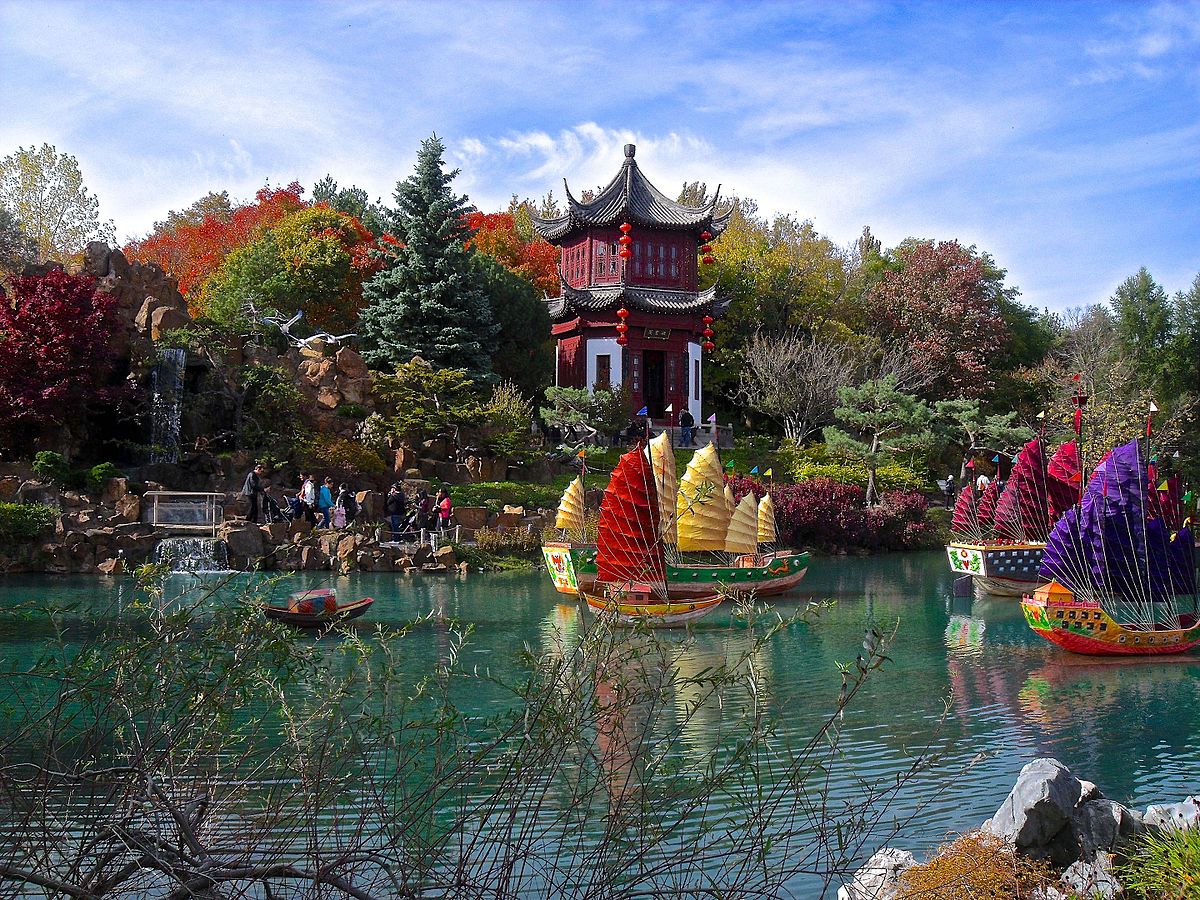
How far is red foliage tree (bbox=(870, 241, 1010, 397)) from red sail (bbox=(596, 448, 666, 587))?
83.3ft

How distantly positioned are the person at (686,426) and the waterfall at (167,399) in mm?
15469

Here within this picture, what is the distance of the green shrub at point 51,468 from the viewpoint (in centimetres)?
2308

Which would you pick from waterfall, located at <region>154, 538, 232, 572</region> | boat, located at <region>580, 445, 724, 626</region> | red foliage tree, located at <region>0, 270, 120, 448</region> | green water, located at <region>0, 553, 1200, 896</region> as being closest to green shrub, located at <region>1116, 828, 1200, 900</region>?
green water, located at <region>0, 553, 1200, 896</region>

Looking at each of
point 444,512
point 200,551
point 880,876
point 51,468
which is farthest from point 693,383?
point 880,876

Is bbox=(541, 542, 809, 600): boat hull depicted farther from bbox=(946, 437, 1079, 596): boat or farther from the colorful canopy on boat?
the colorful canopy on boat

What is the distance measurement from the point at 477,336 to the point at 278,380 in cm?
673

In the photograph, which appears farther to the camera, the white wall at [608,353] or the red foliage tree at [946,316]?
the red foliage tree at [946,316]

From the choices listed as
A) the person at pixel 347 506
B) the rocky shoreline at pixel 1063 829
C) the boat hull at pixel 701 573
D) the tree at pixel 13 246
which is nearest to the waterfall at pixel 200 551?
the person at pixel 347 506

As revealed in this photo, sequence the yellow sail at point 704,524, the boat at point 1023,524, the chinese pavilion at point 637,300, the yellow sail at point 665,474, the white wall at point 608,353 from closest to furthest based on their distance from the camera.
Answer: the yellow sail at point 665,474, the yellow sail at point 704,524, the boat at point 1023,524, the white wall at point 608,353, the chinese pavilion at point 637,300

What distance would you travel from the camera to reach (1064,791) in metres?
6.19

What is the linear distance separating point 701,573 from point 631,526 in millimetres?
3175

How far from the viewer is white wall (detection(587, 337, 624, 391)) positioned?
36.2 meters

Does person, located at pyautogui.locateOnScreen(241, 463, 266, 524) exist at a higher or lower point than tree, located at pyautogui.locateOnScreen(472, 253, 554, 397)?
lower

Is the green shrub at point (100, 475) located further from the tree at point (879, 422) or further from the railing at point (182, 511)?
the tree at point (879, 422)
